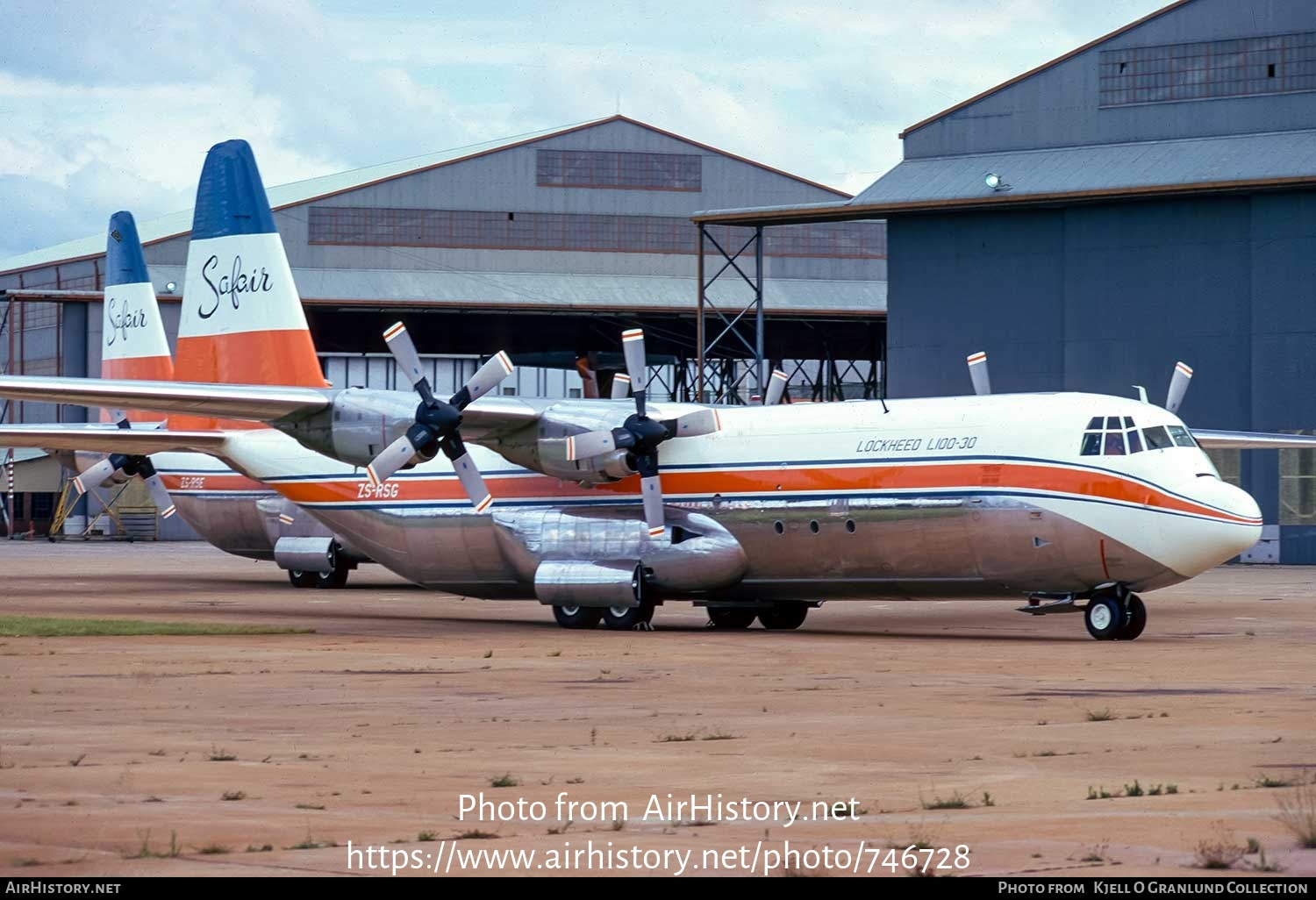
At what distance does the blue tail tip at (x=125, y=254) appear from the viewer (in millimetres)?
45312

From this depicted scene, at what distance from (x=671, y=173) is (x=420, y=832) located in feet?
205

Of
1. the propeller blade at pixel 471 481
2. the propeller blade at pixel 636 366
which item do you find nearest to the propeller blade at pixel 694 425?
the propeller blade at pixel 636 366

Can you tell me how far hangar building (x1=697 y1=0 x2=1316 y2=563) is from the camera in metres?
49.0

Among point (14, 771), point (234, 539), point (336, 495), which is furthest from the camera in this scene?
point (234, 539)

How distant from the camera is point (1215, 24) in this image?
5019cm

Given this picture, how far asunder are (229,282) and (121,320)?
407 inches

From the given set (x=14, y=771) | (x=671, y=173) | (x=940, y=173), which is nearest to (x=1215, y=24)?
(x=940, y=173)

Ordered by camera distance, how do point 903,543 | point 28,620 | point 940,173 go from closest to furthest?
point 903,543 → point 28,620 → point 940,173

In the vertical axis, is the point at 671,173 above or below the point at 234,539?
above

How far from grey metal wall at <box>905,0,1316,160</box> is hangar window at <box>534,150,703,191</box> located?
1604 centimetres

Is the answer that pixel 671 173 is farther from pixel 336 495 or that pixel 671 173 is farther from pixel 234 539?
pixel 336 495

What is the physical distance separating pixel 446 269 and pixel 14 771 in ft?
191

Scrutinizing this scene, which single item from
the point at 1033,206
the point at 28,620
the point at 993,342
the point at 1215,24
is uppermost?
the point at 1215,24

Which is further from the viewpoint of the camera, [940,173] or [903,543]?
[940,173]
